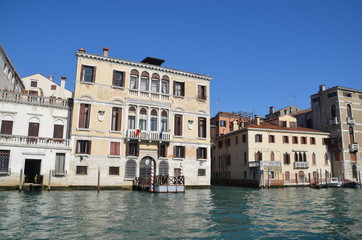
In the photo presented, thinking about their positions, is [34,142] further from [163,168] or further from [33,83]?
[33,83]

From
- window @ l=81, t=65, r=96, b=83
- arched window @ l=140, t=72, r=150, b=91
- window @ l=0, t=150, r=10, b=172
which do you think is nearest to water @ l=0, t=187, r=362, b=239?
window @ l=0, t=150, r=10, b=172

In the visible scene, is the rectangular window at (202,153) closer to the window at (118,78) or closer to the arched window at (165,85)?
the arched window at (165,85)

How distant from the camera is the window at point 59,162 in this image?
2478cm

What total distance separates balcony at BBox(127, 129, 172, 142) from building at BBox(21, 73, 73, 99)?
15.2 m

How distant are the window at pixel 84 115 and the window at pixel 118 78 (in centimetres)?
342

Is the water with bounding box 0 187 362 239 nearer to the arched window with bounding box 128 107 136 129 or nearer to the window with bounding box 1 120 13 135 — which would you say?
the window with bounding box 1 120 13 135

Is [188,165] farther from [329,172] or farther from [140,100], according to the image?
[329,172]

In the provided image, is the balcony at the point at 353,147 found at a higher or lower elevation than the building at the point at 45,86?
lower

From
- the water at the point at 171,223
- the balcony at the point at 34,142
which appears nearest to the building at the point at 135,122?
the balcony at the point at 34,142

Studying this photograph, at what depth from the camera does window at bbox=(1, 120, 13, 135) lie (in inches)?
957

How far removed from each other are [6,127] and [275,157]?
2997 centimetres

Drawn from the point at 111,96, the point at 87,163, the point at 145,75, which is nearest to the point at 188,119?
the point at 145,75

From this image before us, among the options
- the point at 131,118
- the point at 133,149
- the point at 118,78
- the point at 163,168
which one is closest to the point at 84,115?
the point at 131,118

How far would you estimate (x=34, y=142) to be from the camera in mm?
24109
